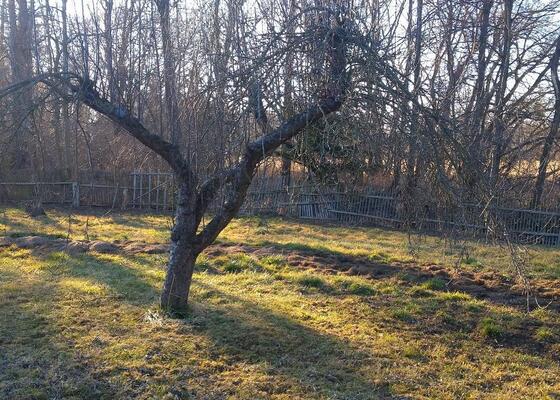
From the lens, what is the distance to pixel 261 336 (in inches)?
236

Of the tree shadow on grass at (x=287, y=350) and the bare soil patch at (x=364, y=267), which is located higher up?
the bare soil patch at (x=364, y=267)

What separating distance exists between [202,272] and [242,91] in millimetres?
4881

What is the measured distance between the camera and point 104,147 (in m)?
16.7

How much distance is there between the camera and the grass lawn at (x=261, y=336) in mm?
4863

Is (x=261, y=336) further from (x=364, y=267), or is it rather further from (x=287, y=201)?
(x=364, y=267)

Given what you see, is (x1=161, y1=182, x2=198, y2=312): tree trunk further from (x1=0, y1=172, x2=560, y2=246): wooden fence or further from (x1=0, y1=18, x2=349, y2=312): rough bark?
(x1=0, y1=172, x2=560, y2=246): wooden fence

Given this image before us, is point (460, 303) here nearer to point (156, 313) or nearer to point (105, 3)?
point (156, 313)

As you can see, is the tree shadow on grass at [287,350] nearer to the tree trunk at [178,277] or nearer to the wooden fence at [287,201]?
the tree trunk at [178,277]

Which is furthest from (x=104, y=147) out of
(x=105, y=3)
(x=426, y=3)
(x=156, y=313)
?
(x=426, y=3)

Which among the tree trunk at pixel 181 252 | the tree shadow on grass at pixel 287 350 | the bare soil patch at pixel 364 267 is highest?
the tree trunk at pixel 181 252

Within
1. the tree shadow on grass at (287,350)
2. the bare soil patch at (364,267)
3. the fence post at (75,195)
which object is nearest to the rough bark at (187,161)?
the tree shadow on grass at (287,350)

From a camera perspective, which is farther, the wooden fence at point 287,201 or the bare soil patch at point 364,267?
the wooden fence at point 287,201

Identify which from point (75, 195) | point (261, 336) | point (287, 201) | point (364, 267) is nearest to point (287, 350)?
point (261, 336)

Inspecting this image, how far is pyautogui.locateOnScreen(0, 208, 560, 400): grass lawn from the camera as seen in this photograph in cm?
486
